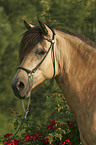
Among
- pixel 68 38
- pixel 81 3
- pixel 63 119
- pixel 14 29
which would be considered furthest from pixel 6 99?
pixel 68 38

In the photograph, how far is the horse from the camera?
2621 mm

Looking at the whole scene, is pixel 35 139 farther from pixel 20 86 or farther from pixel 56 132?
pixel 20 86

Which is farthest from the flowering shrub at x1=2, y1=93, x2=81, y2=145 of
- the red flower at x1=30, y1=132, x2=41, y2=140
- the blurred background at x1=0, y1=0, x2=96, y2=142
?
the blurred background at x1=0, y1=0, x2=96, y2=142

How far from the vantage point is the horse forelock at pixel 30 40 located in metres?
2.65

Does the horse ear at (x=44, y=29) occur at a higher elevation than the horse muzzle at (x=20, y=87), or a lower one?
higher

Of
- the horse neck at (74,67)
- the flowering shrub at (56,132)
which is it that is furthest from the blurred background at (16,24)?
the horse neck at (74,67)

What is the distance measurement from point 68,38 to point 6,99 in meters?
17.4

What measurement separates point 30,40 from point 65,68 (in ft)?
1.79

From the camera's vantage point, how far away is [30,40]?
2652 millimetres

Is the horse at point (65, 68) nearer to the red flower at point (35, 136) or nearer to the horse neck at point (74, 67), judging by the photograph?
the horse neck at point (74, 67)

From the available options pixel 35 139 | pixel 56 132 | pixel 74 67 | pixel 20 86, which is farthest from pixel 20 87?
pixel 35 139

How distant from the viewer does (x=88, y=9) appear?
855 cm

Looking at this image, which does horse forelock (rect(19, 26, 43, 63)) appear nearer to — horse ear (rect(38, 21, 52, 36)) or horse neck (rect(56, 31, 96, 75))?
horse ear (rect(38, 21, 52, 36))

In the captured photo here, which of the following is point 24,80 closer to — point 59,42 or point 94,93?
point 59,42
